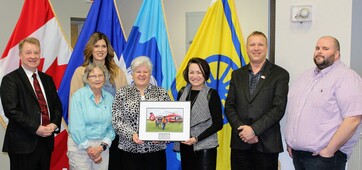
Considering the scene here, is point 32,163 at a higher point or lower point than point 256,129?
lower

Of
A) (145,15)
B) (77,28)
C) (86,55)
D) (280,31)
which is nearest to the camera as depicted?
(86,55)

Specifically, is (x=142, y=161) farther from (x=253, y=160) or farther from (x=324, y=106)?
(x=324, y=106)

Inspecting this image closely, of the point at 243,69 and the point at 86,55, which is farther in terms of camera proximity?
the point at 86,55

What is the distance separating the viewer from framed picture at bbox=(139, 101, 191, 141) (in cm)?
260

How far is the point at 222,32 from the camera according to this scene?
3350mm

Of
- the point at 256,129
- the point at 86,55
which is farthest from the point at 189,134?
the point at 86,55

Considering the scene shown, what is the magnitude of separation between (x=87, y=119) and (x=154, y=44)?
115cm

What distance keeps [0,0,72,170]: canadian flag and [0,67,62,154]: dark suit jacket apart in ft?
2.27

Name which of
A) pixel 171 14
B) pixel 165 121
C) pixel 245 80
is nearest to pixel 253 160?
pixel 245 80

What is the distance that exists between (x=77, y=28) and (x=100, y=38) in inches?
129

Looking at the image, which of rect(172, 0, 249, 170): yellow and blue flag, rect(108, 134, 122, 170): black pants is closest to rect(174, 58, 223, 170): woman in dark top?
rect(108, 134, 122, 170): black pants

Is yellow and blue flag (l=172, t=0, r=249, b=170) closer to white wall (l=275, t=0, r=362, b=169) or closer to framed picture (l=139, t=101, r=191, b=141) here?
white wall (l=275, t=0, r=362, b=169)

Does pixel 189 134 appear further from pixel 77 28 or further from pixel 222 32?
pixel 77 28

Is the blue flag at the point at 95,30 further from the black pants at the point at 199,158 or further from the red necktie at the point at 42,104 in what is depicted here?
the black pants at the point at 199,158
